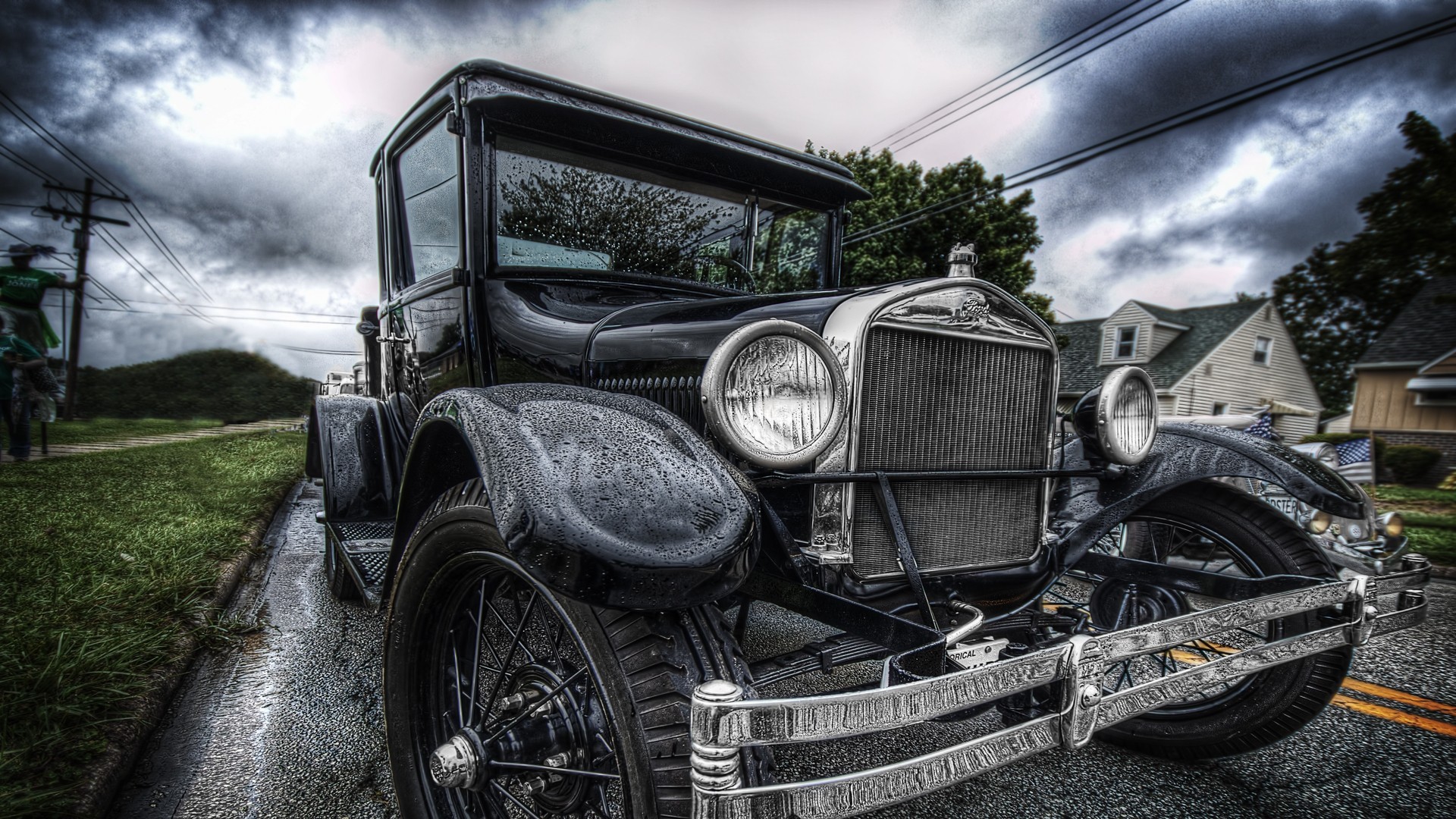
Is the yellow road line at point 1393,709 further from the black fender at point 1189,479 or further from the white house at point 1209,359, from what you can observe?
the white house at point 1209,359

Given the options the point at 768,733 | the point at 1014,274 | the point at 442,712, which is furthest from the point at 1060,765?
the point at 1014,274

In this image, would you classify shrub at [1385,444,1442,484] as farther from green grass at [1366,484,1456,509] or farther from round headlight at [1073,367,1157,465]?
round headlight at [1073,367,1157,465]

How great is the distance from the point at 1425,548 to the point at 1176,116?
513cm

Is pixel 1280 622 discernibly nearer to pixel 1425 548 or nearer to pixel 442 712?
pixel 442 712

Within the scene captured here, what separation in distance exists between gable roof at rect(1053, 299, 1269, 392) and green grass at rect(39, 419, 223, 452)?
875 inches

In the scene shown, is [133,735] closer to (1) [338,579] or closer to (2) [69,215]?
(1) [338,579]

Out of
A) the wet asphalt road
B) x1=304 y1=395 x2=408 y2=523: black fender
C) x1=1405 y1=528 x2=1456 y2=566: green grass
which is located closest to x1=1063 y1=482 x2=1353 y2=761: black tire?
the wet asphalt road

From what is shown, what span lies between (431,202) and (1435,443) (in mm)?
23547

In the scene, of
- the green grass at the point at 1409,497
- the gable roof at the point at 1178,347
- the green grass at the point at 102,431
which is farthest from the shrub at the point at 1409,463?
the green grass at the point at 102,431

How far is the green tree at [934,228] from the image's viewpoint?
14.3m

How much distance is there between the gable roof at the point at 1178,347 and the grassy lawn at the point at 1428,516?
9.85 m

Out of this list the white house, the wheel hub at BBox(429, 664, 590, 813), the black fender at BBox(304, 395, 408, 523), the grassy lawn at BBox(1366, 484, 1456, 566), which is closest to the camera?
the wheel hub at BBox(429, 664, 590, 813)

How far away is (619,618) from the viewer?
1120 mm

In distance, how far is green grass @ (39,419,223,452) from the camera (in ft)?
32.2
